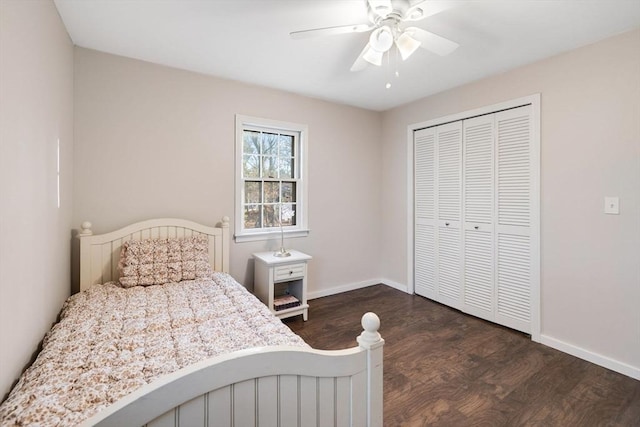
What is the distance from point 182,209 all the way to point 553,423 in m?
3.14

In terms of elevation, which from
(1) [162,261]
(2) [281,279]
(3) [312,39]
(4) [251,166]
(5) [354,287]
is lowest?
(5) [354,287]

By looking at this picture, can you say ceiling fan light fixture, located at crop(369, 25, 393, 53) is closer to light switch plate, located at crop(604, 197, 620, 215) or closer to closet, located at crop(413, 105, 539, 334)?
closet, located at crop(413, 105, 539, 334)

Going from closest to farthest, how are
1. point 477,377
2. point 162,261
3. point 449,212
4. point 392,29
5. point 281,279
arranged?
point 392,29, point 477,377, point 162,261, point 281,279, point 449,212

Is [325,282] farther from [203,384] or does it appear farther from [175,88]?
[203,384]

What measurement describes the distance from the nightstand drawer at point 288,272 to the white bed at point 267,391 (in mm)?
1915

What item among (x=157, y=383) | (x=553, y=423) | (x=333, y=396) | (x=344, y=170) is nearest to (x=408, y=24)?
(x=344, y=170)

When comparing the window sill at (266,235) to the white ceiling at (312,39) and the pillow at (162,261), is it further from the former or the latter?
the white ceiling at (312,39)

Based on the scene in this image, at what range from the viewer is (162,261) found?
2.45 m

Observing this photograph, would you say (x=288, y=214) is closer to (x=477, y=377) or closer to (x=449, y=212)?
(x=449, y=212)

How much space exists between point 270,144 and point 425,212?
2.05m

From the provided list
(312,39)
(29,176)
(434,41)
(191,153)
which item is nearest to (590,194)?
(434,41)

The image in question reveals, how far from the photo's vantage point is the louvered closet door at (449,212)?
3336 millimetres

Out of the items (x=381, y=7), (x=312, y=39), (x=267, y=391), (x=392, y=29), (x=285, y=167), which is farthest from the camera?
(x=285, y=167)

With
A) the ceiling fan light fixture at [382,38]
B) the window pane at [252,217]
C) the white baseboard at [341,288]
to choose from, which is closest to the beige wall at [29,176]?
the window pane at [252,217]
